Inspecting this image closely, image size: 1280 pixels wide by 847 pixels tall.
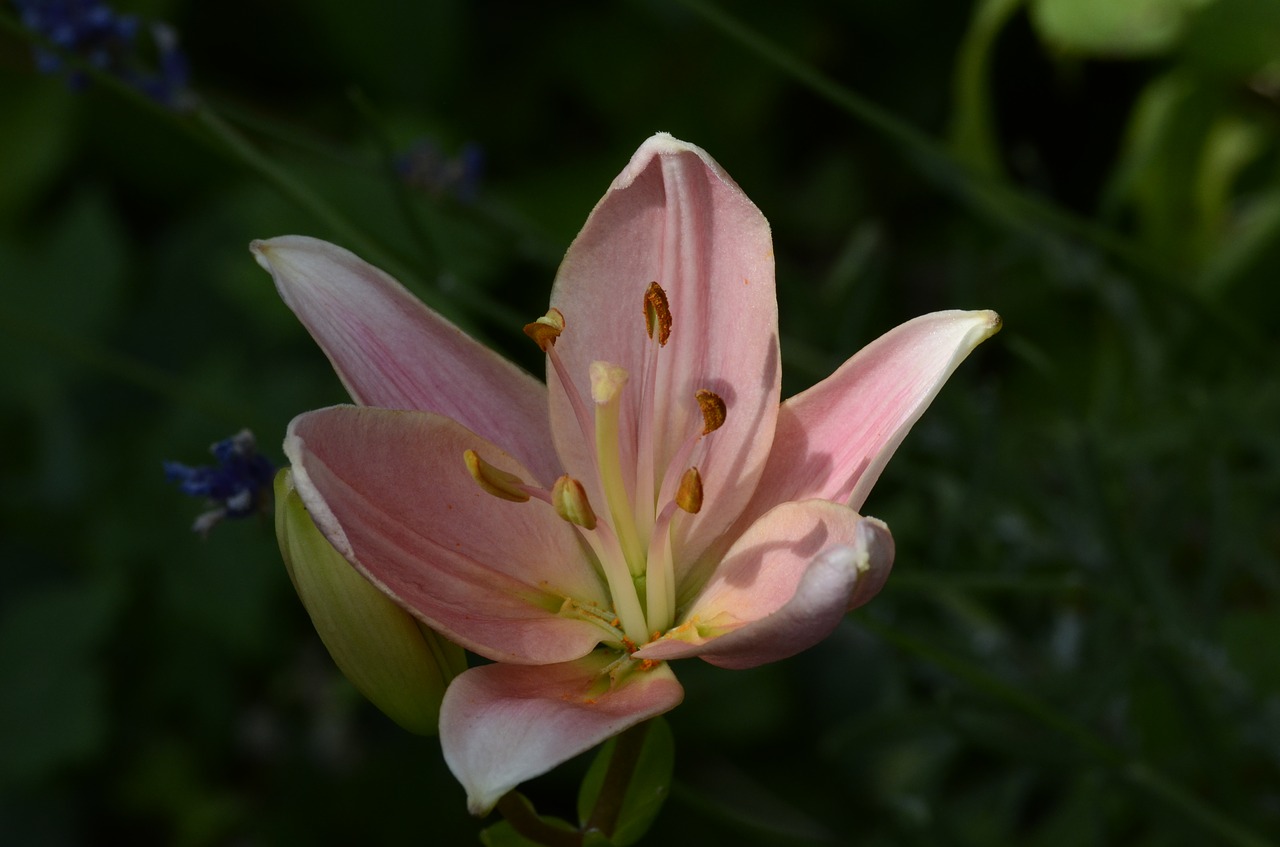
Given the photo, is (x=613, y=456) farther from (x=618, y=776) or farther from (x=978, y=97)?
Result: (x=978, y=97)

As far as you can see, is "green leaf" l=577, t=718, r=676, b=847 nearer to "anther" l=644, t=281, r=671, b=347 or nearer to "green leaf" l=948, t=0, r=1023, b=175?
"anther" l=644, t=281, r=671, b=347

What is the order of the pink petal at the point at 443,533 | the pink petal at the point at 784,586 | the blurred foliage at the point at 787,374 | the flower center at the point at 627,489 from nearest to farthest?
the pink petal at the point at 784,586 → the pink petal at the point at 443,533 → the flower center at the point at 627,489 → the blurred foliage at the point at 787,374

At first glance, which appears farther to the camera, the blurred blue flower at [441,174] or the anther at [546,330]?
the blurred blue flower at [441,174]

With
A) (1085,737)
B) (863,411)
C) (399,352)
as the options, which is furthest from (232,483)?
(1085,737)

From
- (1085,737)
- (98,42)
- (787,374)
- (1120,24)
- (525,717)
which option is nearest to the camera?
(525,717)

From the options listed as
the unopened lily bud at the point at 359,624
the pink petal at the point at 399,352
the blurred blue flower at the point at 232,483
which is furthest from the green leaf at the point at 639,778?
the blurred blue flower at the point at 232,483

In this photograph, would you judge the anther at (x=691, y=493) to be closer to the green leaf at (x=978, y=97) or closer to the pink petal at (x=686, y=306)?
the pink petal at (x=686, y=306)

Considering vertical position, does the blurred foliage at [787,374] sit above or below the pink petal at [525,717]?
below
